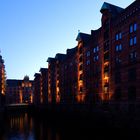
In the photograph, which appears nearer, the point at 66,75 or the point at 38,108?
the point at 66,75

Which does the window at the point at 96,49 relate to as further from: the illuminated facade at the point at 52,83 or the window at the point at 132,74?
the illuminated facade at the point at 52,83

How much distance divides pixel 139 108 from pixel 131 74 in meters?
7.97

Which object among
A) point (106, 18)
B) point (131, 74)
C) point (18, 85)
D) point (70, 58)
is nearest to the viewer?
point (131, 74)

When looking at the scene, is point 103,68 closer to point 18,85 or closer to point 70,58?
point 70,58

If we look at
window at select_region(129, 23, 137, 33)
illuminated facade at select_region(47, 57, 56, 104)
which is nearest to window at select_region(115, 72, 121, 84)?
window at select_region(129, 23, 137, 33)

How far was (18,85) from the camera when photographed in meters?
186

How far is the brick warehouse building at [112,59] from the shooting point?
44.9 m

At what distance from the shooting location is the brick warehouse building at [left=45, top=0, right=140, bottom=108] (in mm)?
44875

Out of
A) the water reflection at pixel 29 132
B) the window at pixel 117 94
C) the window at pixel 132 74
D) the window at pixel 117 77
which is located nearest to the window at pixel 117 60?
the window at pixel 117 77

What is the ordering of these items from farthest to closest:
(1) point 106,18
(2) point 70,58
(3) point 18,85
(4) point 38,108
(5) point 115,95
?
(3) point 18,85, (4) point 38,108, (2) point 70,58, (1) point 106,18, (5) point 115,95

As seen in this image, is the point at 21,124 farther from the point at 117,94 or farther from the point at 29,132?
the point at 117,94

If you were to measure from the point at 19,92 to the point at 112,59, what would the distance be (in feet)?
477

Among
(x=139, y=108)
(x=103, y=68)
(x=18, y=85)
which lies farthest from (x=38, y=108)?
(x=18, y=85)

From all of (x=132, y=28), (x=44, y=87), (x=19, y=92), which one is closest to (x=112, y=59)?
(x=132, y=28)
